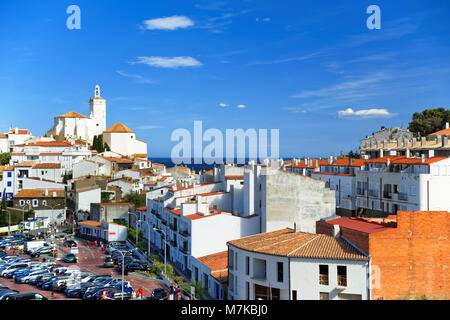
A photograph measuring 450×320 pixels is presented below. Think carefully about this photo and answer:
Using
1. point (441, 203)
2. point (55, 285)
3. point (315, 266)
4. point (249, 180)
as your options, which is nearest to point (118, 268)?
point (55, 285)

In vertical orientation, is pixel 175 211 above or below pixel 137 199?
above

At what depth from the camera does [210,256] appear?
1220 inches

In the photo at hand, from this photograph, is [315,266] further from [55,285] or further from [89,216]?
[89,216]

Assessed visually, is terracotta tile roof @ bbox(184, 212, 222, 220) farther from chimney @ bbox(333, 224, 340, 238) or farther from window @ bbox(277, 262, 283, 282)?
window @ bbox(277, 262, 283, 282)

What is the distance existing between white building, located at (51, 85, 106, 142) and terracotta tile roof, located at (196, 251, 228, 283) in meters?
80.5

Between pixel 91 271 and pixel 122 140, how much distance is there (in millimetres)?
72595

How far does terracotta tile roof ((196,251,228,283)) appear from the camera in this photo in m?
25.9

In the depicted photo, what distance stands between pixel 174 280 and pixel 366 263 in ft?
42.2

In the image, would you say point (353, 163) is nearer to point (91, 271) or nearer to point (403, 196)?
point (403, 196)

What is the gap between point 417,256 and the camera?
837 inches

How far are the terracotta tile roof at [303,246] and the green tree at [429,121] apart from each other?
1758 inches

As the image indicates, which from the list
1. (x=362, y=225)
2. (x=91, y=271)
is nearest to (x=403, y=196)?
(x=362, y=225)

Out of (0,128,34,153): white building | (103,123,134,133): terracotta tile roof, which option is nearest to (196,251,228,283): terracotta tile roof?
(0,128,34,153): white building

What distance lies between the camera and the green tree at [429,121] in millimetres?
62500
